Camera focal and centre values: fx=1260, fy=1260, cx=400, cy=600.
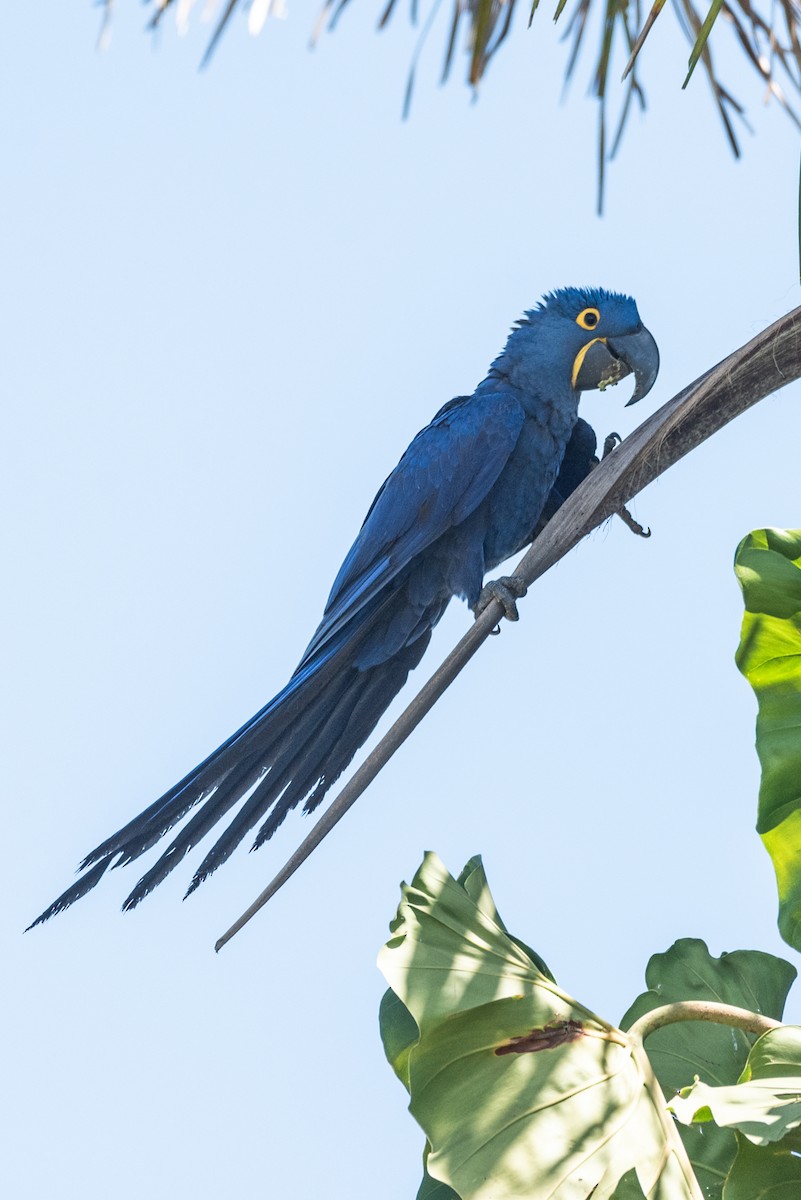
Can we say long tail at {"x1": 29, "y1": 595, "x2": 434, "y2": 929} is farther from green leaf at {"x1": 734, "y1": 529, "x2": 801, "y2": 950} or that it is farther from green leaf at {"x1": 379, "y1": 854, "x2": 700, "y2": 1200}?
green leaf at {"x1": 734, "y1": 529, "x2": 801, "y2": 950}

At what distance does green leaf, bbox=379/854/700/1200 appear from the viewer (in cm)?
128

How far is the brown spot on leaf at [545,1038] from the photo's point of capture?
134 centimetres

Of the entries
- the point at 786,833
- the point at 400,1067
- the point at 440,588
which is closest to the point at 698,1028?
the point at 786,833

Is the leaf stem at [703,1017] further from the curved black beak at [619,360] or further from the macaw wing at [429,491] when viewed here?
the curved black beak at [619,360]

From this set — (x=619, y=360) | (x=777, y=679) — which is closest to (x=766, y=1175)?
(x=777, y=679)

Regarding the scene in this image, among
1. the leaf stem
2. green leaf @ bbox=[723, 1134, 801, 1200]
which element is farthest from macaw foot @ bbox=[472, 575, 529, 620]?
green leaf @ bbox=[723, 1134, 801, 1200]

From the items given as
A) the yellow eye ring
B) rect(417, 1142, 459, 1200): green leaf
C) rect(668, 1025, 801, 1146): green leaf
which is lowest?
rect(668, 1025, 801, 1146): green leaf

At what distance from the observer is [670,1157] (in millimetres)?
1269

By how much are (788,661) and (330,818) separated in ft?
2.10

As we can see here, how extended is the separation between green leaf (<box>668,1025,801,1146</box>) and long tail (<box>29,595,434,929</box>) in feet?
2.69

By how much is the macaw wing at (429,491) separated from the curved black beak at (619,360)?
0.58 feet

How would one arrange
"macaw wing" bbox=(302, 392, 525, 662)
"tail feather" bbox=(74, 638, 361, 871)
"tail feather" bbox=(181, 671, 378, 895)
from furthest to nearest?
"macaw wing" bbox=(302, 392, 525, 662) < "tail feather" bbox=(181, 671, 378, 895) < "tail feather" bbox=(74, 638, 361, 871)

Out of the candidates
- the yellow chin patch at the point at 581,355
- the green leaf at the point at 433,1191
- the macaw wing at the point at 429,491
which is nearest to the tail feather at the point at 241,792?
the macaw wing at the point at 429,491

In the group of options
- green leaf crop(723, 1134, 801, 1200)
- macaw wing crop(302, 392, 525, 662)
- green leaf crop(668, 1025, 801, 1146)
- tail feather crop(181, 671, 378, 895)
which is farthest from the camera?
macaw wing crop(302, 392, 525, 662)
